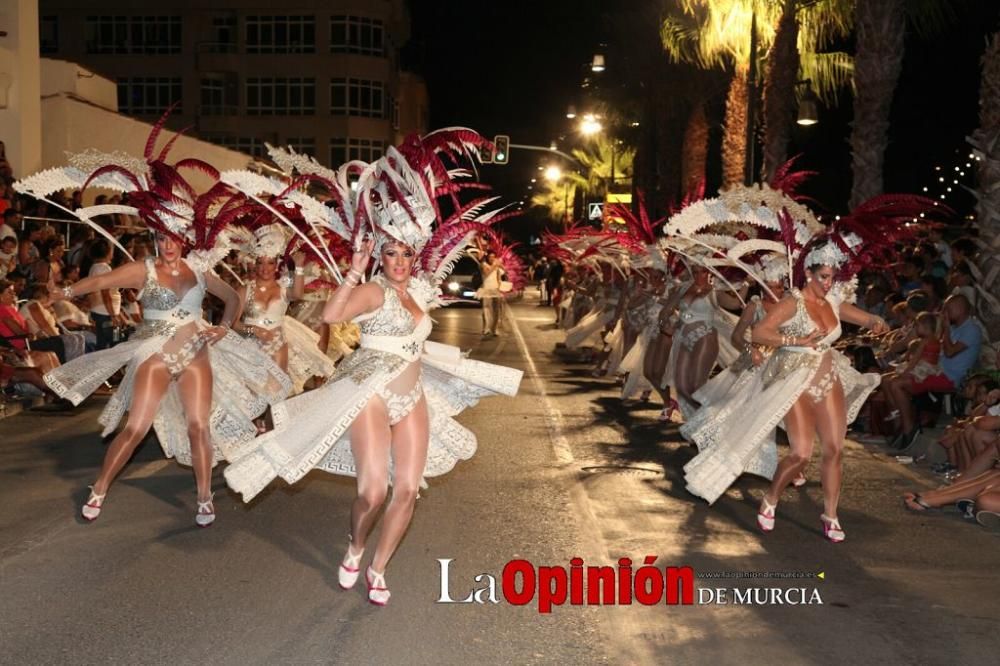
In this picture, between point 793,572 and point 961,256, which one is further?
point 961,256

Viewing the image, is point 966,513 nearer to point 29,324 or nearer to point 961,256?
point 961,256

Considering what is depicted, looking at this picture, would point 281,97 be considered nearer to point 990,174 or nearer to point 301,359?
point 301,359

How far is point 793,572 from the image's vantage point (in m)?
7.44

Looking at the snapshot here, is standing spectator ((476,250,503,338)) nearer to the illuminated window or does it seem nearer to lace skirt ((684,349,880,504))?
lace skirt ((684,349,880,504))

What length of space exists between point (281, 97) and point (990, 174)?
180 feet

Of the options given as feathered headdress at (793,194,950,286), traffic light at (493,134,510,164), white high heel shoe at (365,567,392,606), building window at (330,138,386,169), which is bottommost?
white high heel shoe at (365,567,392,606)

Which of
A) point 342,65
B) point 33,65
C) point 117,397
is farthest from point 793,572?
point 342,65

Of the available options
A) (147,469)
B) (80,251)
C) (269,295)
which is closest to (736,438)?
(147,469)

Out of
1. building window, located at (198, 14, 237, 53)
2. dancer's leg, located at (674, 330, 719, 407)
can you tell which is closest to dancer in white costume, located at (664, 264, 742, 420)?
dancer's leg, located at (674, 330, 719, 407)

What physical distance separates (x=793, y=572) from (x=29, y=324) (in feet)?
34.8

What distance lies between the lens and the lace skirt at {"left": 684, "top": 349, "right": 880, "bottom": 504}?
8422 mm

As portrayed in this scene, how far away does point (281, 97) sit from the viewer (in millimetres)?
65438

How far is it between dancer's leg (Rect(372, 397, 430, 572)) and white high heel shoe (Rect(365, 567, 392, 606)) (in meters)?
0.04

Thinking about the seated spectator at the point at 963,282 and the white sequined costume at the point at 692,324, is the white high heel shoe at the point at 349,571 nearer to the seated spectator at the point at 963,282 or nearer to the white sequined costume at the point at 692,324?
the white sequined costume at the point at 692,324
